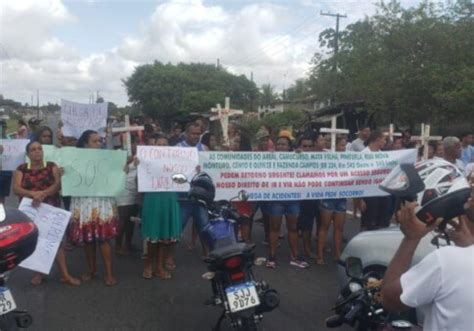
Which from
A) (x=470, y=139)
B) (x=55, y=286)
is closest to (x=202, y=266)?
(x=55, y=286)

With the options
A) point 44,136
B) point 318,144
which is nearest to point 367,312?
point 318,144

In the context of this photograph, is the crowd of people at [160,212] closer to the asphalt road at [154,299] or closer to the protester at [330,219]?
the protester at [330,219]

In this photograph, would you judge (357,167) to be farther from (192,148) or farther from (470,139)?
(470,139)

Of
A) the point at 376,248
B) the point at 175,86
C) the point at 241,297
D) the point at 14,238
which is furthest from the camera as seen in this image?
the point at 175,86

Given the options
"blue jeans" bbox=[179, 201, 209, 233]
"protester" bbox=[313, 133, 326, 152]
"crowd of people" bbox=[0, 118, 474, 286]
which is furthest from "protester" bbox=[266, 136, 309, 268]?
"blue jeans" bbox=[179, 201, 209, 233]

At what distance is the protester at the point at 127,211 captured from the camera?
22.3 ft

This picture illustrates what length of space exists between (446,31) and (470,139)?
11447 millimetres

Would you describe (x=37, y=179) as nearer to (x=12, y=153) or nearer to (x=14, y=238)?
(x=12, y=153)

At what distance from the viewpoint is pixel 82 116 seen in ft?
23.3

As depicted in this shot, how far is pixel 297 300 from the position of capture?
5.48m

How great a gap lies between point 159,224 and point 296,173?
79.1 inches

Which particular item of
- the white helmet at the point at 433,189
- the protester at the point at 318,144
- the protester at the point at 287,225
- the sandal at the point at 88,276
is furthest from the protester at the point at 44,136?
the white helmet at the point at 433,189

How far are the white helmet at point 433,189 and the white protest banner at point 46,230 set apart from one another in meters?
4.26

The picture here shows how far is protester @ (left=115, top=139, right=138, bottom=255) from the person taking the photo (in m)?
6.81
